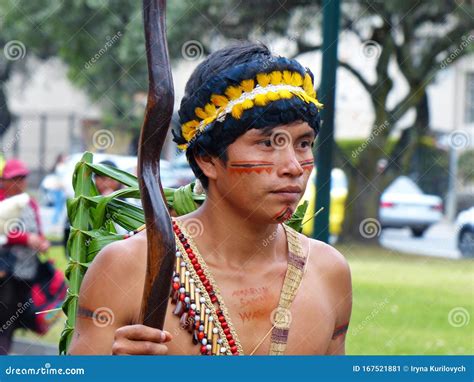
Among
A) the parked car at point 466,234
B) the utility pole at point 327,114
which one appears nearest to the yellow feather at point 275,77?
the utility pole at point 327,114

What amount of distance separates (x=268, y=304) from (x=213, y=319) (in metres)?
0.19

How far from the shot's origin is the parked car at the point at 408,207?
21.1m

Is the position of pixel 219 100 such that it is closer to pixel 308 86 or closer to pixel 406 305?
pixel 308 86

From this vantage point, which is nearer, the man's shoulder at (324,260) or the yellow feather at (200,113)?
the yellow feather at (200,113)

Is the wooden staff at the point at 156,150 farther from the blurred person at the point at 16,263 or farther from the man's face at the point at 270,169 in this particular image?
the blurred person at the point at 16,263

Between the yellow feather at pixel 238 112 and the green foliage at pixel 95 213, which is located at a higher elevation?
the yellow feather at pixel 238 112

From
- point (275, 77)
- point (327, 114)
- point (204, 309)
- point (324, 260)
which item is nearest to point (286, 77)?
point (275, 77)

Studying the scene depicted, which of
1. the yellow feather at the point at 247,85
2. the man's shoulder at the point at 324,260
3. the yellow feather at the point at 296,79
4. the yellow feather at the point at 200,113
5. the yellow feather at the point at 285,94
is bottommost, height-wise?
the man's shoulder at the point at 324,260

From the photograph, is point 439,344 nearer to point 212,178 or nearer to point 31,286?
point 31,286

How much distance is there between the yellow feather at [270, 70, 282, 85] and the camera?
10.7 feet

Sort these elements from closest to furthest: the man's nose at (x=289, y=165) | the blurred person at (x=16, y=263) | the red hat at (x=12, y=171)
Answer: the man's nose at (x=289, y=165), the blurred person at (x=16, y=263), the red hat at (x=12, y=171)

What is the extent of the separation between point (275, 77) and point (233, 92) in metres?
0.13

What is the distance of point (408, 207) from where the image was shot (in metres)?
21.2

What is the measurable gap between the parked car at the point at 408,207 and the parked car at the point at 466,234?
139 centimetres
